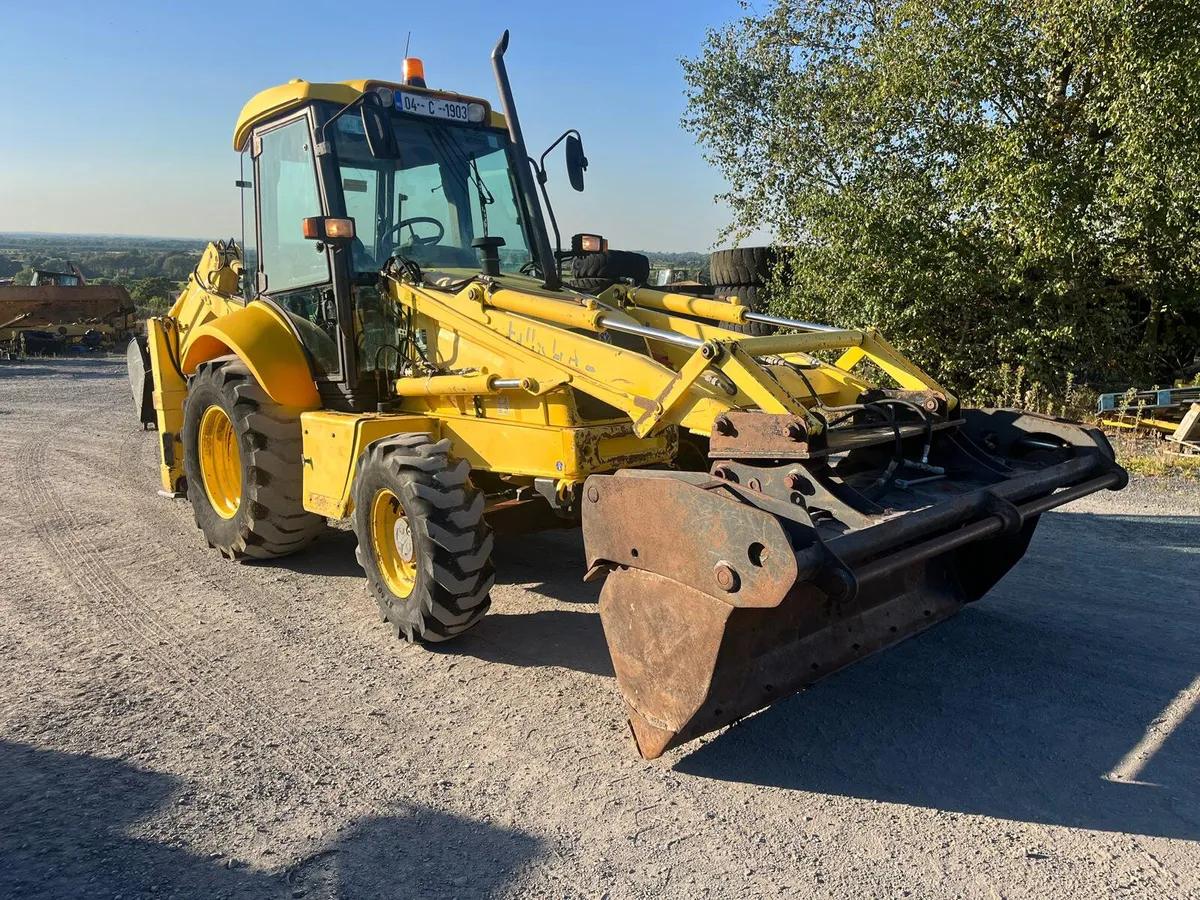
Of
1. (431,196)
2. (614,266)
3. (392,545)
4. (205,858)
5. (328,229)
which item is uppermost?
(431,196)

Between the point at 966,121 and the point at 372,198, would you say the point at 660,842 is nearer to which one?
the point at 372,198

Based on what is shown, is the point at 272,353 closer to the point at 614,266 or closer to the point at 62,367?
the point at 614,266

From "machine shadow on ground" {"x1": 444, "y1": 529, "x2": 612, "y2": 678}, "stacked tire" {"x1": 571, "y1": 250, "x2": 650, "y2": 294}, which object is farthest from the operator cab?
"stacked tire" {"x1": 571, "y1": 250, "x2": 650, "y2": 294}

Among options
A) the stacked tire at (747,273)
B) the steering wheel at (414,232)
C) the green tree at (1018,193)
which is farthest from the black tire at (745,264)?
the steering wheel at (414,232)

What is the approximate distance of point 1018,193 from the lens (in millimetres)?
10000

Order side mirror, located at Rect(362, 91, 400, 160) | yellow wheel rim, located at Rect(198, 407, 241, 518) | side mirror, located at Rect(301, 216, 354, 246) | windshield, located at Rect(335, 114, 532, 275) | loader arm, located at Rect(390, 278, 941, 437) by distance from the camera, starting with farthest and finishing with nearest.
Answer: yellow wheel rim, located at Rect(198, 407, 241, 518)
windshield, located at Rect(335, 114, 532, 275)
side mirror, located at Rect(301, 216, 354, 246)
side mirror, located at Rect(362, 91, 400, 160)
loader arm, located at Rect(390, 278, 941, 437)

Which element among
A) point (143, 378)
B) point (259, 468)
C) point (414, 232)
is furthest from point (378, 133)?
point (143, 378)

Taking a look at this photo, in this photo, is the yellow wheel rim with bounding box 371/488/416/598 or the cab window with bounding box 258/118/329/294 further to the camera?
the cab window with bounding box 258/118/329/294

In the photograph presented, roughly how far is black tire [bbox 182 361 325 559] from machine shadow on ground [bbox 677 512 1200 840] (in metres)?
3.53

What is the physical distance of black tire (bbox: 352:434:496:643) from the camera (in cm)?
437

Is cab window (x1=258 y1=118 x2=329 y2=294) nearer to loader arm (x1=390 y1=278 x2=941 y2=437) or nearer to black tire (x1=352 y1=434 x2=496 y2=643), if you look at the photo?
loader arm (x1=390 y1=278 x2=941 y2=437)

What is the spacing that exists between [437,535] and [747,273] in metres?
10.7

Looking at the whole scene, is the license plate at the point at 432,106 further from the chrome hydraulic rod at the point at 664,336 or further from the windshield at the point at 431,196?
the chrome hydraulic rod at the point at 664,336

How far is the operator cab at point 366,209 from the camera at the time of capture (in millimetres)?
5477
